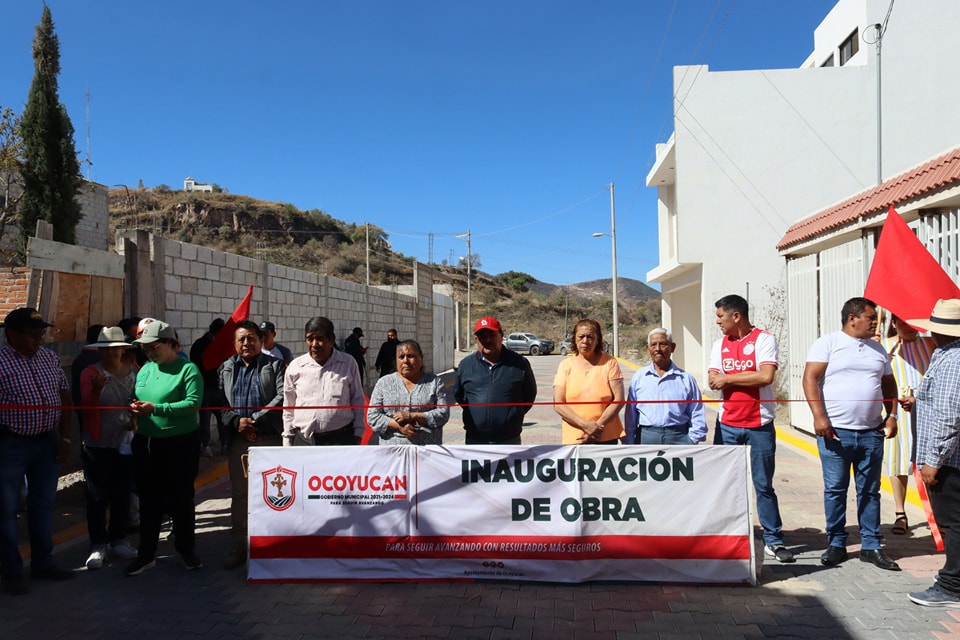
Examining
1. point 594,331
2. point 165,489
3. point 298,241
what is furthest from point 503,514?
point 298,241

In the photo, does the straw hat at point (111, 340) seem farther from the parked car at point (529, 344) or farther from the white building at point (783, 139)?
the parked car at point (529, 344)

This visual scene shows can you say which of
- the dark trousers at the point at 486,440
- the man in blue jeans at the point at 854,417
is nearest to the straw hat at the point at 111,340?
the dark trousers at the point at 486,440

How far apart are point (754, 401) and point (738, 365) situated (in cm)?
29

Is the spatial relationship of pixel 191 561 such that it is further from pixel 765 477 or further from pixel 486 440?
pixel 765 477

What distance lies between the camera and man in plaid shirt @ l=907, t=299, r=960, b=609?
4.00 m

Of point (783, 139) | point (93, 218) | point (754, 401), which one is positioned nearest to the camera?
point (754, 401)

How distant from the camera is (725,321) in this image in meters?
5.13

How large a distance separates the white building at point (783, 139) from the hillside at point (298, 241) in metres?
37.1

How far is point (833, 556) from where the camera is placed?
15.6ft

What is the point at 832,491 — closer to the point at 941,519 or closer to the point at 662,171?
the point at 941,519

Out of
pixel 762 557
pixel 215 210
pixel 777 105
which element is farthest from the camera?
pixel 215 210

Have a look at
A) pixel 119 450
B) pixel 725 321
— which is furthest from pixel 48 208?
pixel 725 321

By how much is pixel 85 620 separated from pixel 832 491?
4974mm

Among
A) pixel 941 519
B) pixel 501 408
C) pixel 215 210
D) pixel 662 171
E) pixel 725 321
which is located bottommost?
pixel 941 519
